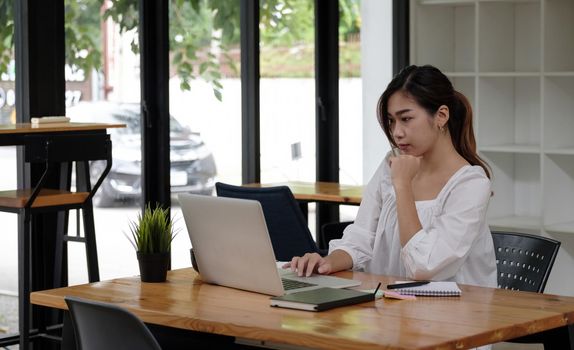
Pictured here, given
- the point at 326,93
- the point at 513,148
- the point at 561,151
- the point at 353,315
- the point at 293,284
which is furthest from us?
the point at 326,93

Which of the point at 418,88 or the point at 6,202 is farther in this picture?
the point at 6,202

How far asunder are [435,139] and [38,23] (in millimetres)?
2433

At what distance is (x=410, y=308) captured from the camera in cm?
248

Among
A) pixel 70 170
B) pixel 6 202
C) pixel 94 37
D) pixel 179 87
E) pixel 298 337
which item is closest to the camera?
pixel 298 337

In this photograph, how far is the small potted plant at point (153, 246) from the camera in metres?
2.89

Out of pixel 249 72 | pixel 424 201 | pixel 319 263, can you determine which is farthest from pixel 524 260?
pixel 249 72

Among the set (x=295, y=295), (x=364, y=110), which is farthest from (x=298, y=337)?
(x=364, y=110)

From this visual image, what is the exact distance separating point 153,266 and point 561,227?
332cm

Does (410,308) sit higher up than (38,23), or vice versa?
(38,23)

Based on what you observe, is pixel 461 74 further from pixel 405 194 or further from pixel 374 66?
pixel 405 194

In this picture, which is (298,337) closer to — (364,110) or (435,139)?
(435,139)

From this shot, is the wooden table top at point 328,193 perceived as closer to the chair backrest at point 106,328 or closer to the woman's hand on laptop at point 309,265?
the woman's hand on laptop at point 309,265

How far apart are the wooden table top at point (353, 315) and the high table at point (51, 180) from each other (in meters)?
1.52

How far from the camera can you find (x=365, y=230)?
3264 millimetres
